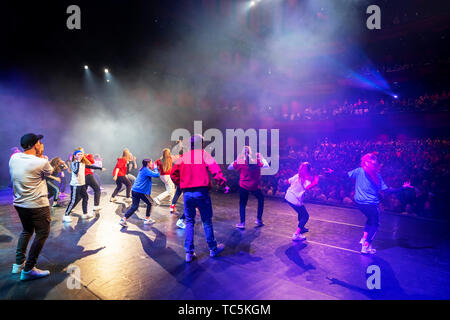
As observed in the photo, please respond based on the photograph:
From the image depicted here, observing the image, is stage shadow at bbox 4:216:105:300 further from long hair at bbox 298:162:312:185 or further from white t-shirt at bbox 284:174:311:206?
long hair at bbox 298:162:312:185

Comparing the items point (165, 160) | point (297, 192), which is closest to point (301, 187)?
point (297, 192)

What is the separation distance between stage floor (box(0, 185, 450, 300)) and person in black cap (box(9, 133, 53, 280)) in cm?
33

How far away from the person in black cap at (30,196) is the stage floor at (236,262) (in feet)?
1.09

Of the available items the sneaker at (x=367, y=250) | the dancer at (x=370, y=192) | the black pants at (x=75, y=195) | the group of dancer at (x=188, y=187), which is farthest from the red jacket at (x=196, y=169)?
the black pants at (x=75, y=195)

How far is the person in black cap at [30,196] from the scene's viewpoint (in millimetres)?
3287

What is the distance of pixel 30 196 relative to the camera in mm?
3305

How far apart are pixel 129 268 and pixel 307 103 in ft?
44.8

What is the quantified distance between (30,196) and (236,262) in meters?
2.98

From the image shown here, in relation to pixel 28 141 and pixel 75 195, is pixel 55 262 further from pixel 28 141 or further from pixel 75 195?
pixel 75 195

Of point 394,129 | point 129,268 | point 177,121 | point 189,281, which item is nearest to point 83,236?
point 129,268

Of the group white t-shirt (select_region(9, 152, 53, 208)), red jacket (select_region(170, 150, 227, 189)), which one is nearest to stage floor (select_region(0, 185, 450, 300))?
white t-shirt (select_region(9, 152, 53, 208))

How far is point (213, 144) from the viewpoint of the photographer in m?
14.3

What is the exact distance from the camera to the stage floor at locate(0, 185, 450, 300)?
3123mm
